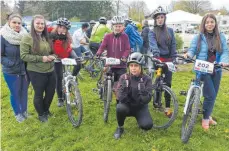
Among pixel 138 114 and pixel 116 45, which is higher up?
pixel 116 45

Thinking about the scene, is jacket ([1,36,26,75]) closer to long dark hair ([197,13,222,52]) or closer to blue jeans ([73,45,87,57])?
long dark hair ([197,13,222,52])

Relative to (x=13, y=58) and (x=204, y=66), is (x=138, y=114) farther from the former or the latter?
(x=13, y=58)

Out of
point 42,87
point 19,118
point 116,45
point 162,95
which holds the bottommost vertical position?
point 19,118

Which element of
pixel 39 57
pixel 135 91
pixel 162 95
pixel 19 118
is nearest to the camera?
pixel 135 91

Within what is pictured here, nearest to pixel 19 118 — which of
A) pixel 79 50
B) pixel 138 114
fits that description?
pixel 138 114

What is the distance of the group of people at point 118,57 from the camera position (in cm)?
413

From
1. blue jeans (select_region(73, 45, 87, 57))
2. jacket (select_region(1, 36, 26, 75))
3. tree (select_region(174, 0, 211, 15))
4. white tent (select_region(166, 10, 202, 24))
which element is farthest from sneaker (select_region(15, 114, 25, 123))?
tree (select_region(174, 0, 211, 15))

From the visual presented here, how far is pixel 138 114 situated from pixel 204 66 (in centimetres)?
128

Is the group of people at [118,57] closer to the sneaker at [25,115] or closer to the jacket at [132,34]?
the sneaker at [25,115]

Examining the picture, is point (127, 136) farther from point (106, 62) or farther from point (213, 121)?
point (213, 121)

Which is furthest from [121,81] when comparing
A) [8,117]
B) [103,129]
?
[8,117]

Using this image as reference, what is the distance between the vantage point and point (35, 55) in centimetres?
451

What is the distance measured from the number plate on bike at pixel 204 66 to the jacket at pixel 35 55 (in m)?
2.58

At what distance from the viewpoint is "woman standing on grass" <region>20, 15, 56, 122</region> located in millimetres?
4484
